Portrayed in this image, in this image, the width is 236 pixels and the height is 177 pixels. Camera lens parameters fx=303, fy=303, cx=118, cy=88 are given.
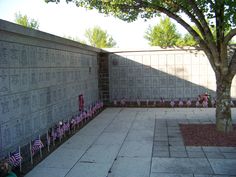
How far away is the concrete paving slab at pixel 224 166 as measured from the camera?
4.78 m

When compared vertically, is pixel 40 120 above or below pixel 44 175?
above

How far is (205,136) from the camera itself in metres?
7.01

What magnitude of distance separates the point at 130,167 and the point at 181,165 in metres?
0.87

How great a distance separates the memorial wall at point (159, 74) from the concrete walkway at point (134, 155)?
398 centimetres

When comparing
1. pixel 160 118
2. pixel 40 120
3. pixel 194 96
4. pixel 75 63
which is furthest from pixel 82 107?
pixel 194 96

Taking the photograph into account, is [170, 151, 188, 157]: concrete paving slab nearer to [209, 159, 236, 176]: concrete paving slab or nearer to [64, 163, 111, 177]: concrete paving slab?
[209, 159, 236, 176]: concrete paving slab

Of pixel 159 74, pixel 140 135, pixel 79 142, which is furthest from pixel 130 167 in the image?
pixel 159 74

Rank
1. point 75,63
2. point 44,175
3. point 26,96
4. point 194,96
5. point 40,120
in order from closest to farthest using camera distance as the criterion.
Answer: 1. point 44,175
2. point 26,96
3. point 40,120
4. point 75,63
5. point 194,96

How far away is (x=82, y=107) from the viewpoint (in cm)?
1000

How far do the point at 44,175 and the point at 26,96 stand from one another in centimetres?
188

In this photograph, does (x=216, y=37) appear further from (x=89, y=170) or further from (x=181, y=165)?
(x=89, y=170)

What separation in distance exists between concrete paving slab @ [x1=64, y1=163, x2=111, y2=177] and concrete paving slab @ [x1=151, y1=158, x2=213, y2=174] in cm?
82

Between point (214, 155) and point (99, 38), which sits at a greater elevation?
point (99, 38)

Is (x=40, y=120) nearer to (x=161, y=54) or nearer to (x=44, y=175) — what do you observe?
(x=44, y=175)
